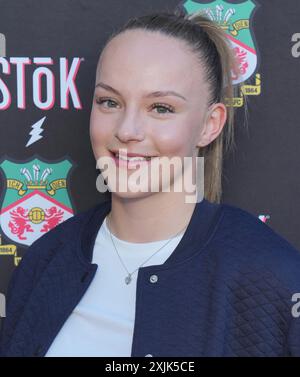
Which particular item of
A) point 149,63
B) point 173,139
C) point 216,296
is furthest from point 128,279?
point 149,63

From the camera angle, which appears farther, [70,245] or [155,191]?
[70,245]

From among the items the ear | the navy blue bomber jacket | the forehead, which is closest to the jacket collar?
the navy blue bomber jacket

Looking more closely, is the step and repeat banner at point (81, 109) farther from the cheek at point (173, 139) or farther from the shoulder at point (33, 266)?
the cheek at point (173, 139)

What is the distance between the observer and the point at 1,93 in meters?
1.31

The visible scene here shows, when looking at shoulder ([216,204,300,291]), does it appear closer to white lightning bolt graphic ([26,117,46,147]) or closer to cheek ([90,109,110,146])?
cheek ([90,109,110,146])

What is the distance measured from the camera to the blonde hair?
1005mm

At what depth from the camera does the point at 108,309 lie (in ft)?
3.21

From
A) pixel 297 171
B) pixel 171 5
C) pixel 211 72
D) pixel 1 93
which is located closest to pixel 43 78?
pixel 1 93

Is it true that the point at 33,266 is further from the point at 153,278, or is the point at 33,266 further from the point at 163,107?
the point at 163,107

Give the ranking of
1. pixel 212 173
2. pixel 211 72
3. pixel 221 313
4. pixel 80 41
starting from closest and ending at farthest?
pixel 221 313, pixel 211 72, pixel 212 173, pixel 80 41

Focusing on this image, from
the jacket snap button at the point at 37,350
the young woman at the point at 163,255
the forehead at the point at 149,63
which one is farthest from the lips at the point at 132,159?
the jacket snap button at the point at 37,350

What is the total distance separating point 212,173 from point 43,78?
469 millimetres

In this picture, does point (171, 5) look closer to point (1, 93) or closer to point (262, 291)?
point (1, 93)

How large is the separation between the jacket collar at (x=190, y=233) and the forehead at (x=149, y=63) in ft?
0.75
